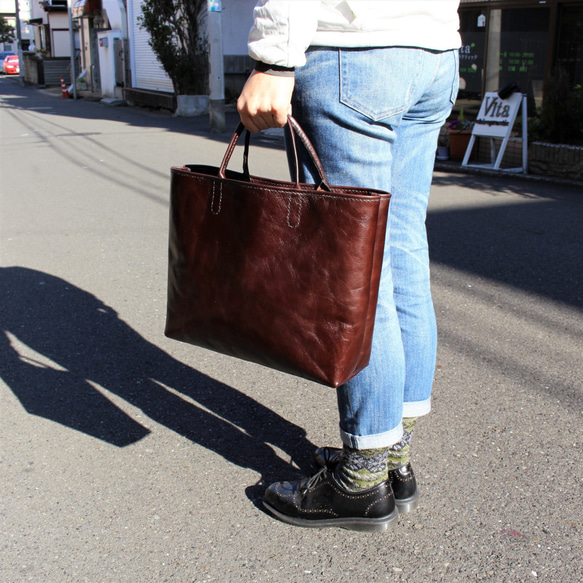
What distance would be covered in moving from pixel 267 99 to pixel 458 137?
7.97 m

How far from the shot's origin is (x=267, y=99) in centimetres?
145

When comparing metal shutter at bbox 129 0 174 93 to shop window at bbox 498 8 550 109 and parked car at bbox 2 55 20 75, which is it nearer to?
shop window at bbox 498 8 550 109

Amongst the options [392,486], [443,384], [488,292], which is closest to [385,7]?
[392,486]

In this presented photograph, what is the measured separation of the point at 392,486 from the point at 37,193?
6.04 meters

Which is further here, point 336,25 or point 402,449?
point 402,449

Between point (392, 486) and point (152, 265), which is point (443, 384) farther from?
point (152, 265)

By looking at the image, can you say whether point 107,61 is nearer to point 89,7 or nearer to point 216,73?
point 89,7

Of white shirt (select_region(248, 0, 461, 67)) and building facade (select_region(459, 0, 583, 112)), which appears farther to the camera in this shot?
building facade (select_region(459, 0, 583, 112))

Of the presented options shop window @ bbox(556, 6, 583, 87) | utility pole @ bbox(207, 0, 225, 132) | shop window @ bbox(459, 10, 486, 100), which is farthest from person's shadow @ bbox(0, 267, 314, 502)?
utility pole @ bbox(207, 0, 225, 132)

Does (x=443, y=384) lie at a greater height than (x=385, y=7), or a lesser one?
lesser

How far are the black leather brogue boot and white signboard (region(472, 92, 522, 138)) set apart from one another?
705 centimetres

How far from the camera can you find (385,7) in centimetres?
145

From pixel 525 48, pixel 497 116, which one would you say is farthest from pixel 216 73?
pixel 497 116

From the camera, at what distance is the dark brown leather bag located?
4.80ft
